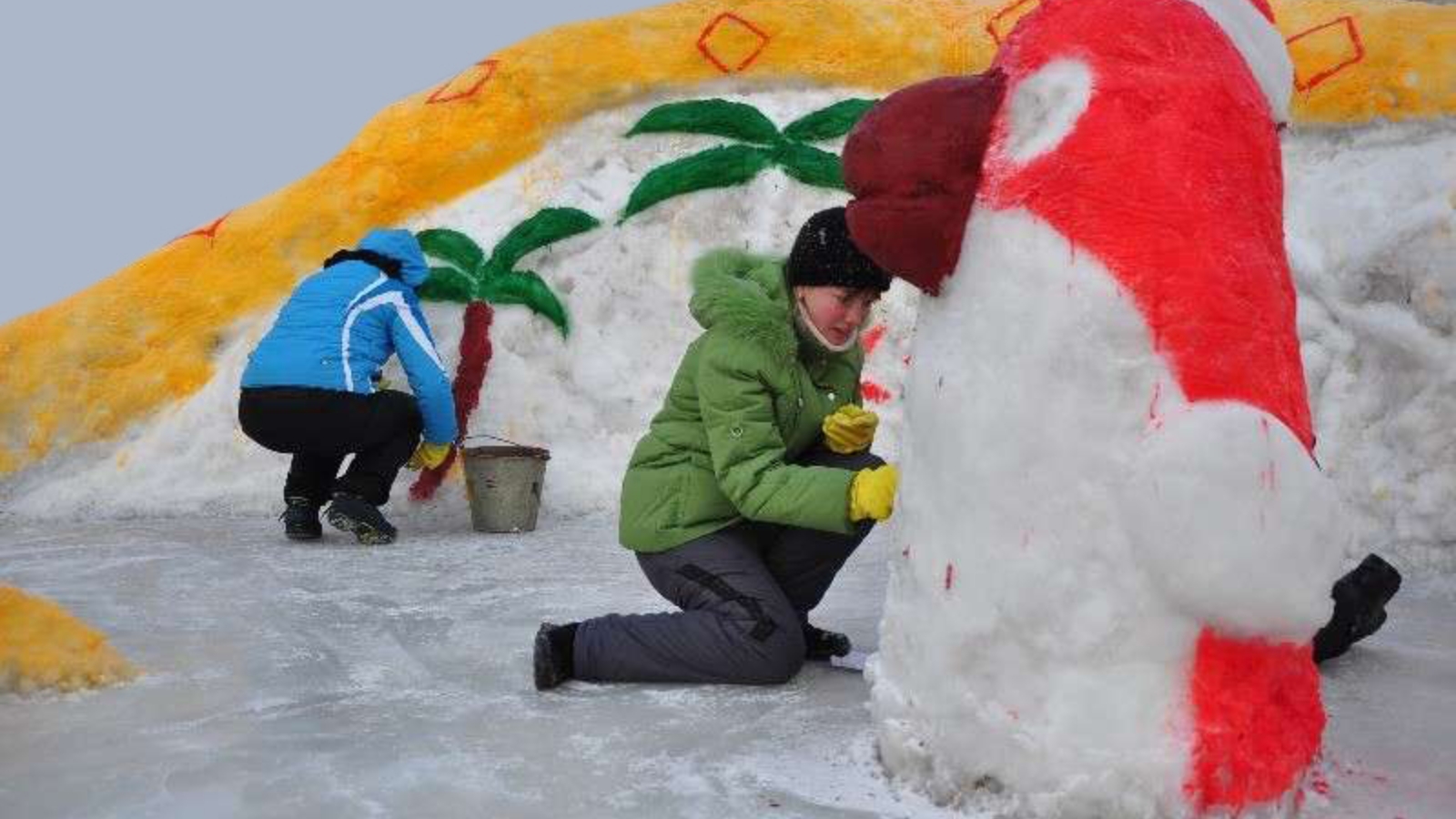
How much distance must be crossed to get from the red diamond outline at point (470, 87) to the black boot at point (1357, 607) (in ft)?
14.0

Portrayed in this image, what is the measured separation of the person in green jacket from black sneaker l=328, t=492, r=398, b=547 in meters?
2.00

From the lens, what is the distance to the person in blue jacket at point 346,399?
177 inches

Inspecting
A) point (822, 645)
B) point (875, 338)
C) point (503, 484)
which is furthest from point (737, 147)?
point (822, 645)

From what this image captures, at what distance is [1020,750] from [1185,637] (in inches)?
9.6

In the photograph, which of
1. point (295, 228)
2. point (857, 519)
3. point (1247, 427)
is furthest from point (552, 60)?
point (1247, 427)

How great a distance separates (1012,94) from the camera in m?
Answer: 1.83

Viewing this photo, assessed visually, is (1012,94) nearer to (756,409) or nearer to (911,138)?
(911,138)

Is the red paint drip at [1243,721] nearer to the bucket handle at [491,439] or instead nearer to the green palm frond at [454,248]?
the bucket handle at [491,439]

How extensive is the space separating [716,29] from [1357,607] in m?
4.14

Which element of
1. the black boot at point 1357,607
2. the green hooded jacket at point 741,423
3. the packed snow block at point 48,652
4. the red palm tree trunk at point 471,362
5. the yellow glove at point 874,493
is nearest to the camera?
the yellow glove at point 874,493

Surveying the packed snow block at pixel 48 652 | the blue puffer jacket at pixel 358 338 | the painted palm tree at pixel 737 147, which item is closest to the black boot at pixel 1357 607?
the packed snow block at pixel 48 652

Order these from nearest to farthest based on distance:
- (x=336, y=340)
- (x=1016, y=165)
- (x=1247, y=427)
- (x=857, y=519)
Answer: (x=1247, y=427), (x=1016, y=165), (x=857, y=519), (x=336, y=340)

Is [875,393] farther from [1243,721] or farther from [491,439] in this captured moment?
[1243,721]

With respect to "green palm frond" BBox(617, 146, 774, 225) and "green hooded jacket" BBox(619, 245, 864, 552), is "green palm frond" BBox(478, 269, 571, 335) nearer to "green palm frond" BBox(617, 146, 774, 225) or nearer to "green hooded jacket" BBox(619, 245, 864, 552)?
"green palm frond" BBox(617, 146, 774, 225)
